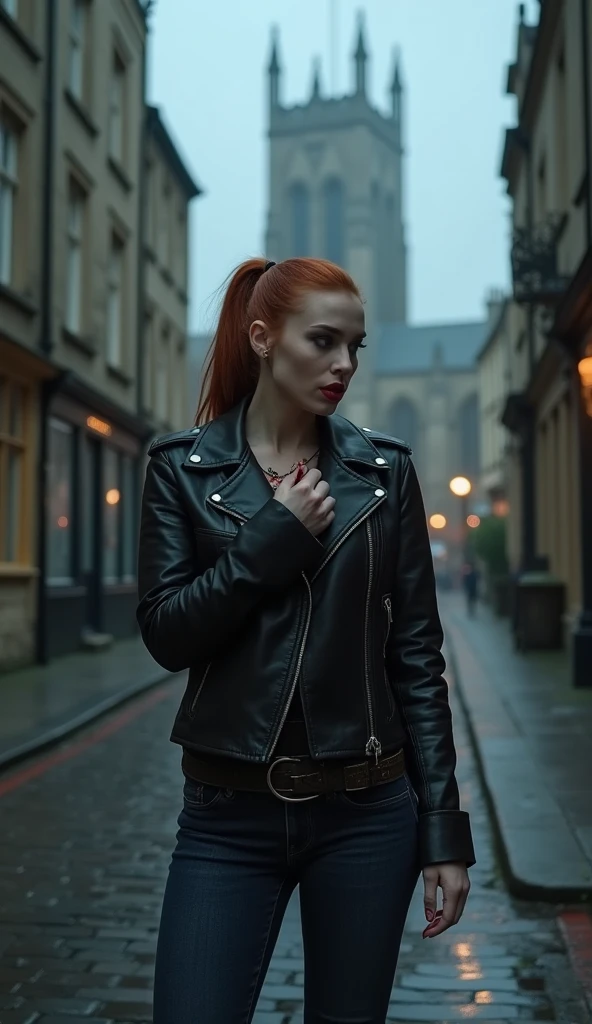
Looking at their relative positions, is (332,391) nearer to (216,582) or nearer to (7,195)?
(216,582)

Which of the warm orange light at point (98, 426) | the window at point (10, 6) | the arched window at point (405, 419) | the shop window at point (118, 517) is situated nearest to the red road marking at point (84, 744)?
the warm orange light at point (98, 426)

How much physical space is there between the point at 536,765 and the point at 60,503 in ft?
38.9

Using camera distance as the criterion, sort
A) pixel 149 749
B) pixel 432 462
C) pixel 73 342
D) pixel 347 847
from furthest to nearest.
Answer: pixel 432 462 < pixel 73 342 < pixel 149 749 < pixel 347 847

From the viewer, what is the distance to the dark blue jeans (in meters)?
1.93

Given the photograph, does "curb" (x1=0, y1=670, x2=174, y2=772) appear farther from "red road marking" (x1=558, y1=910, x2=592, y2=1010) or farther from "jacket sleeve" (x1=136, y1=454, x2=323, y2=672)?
"jacket sleeve" (x1=136, y1=454, x2=323, y2=672)

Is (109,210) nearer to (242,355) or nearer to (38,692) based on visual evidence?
(38,692)

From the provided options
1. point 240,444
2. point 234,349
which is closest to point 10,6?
point 234,349

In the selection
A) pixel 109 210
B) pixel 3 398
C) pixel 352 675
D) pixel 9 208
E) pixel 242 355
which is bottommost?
pixel 352 675

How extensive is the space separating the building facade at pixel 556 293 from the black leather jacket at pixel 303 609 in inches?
382

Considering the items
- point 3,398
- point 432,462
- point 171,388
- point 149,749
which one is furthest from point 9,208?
point 432,462

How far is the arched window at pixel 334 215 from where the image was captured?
75.1 metres

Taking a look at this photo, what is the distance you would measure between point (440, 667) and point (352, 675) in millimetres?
224

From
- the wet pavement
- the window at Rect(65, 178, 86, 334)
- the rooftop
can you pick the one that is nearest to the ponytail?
the wet pavement

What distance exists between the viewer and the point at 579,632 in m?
13.4
